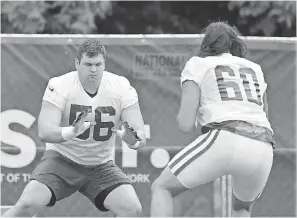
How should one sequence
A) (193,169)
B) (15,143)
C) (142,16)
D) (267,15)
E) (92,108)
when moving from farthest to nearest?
1. (142,16)
2. (267,15)
3. (15,143)
4. (92,108)
5. (193,169)

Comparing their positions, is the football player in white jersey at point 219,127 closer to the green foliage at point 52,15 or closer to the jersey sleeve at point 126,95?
the jersey sleeve at point 126,95

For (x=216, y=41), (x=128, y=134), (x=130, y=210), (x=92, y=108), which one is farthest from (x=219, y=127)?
(x=92, y=108)

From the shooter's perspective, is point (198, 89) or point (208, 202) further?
point (208, 202)

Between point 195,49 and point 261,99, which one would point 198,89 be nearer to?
point 261,99

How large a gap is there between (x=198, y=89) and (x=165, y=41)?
266 centimetres

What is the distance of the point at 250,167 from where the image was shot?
5.65m

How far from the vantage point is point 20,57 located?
823 cm

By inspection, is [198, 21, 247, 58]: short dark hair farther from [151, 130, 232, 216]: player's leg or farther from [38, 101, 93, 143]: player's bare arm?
[38, 101, 93, 143]: player's bare arm

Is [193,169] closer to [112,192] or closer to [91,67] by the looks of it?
[112,192]

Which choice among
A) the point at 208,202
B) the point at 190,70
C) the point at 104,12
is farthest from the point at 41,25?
the point at 190,70

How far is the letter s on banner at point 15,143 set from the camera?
8.14m

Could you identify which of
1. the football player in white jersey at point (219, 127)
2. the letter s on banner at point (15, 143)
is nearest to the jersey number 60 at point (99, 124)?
the football player in white jersey at point (219, 127)

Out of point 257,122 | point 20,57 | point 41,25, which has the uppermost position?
point 41,25

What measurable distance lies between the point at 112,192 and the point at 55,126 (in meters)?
0.68
